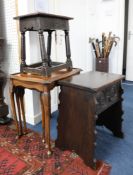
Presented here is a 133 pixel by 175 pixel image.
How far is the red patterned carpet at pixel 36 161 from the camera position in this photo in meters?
1.54

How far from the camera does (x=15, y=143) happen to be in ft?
6.35

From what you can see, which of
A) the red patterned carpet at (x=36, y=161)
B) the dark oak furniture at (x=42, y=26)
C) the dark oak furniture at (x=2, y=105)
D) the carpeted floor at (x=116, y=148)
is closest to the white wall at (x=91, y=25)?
the dark oak furniture at (x=42, y=26)

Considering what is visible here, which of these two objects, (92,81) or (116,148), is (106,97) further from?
(116,148)

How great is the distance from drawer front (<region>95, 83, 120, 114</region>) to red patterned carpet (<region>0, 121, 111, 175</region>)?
48 cm

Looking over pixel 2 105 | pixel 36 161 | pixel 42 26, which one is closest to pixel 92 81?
pixel 42 26

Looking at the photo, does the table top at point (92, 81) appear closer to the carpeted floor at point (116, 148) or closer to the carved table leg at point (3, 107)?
the carpeted floor at point (116, 148)

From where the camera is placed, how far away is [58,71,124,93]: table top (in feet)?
4.81

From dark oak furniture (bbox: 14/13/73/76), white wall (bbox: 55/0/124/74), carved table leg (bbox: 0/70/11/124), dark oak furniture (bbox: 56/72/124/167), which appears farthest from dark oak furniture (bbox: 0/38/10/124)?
white wall (bbox: 55/0/124/74)

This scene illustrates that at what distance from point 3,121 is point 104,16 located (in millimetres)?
2741

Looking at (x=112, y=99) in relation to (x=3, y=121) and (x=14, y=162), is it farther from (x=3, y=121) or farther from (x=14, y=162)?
(x=3, y=121)

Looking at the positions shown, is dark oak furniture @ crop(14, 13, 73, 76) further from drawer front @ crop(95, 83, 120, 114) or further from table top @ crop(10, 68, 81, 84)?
drawer front @ crop(95, 83, 120, 114)

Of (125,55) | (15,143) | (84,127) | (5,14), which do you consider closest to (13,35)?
(5,14)

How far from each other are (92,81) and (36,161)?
826mm

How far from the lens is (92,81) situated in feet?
5.27
